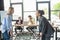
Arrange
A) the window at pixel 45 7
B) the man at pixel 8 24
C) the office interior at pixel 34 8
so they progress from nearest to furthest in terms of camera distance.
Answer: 1. the man at pixel 8 24
2. the office interior at pixel 34 8
3. the window at pixel 45 7

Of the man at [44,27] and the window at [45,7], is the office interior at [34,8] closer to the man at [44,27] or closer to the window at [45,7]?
the window at [45,7]

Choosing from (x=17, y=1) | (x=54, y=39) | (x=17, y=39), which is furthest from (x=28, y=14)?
(x=17, y=39)

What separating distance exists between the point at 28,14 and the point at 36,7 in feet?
1.77

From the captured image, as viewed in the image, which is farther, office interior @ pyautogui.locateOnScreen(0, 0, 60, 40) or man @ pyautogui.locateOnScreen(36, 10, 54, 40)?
office interior @ pyautogui.locateOnScreen(0, 0, 60, 40)

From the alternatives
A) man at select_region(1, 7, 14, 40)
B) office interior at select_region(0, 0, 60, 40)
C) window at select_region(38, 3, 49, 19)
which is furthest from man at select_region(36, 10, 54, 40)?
window at select_region(38, 3, 49, 19)

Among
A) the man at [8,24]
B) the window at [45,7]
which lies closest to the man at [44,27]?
the man at [8,24]

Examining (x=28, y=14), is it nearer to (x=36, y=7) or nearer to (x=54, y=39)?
(x=36, y=7)

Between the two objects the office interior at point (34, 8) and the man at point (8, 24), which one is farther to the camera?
the office interior at point (34, 8)

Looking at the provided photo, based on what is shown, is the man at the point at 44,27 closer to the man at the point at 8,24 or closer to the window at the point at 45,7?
the man at the point at 8,24

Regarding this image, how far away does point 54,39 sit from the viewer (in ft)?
18.8

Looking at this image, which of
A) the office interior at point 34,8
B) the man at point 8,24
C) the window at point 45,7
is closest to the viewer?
the man at point 8,24

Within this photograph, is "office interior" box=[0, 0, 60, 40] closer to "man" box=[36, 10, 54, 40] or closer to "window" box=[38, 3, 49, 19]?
"window" box=[38, 3, 49, 19]

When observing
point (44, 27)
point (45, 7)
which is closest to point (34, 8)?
point (45, 7)

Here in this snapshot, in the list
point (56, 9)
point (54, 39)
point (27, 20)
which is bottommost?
point (54, 39)
